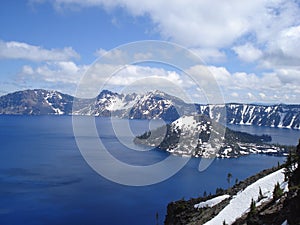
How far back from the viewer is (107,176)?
13488 cm

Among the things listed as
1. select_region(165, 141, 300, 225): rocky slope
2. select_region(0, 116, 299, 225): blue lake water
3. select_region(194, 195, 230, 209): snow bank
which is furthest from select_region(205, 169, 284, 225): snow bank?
select_region(0, 116, 299, 225): blue lake water

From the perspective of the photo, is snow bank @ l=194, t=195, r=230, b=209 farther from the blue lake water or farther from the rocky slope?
the blue lake water

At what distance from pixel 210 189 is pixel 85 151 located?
91.1m

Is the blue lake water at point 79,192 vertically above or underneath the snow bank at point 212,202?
underneath

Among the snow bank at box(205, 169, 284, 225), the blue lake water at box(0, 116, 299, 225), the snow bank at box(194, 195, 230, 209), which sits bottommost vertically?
the blue lake water at box(0, 116, 299, 225)

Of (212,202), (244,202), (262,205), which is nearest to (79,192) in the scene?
(212,202)

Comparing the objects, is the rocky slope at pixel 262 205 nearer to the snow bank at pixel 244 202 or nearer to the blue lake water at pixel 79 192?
the snow bank at pixel 244 202

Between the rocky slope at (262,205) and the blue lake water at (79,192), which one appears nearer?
the rocky slope at (262,205)

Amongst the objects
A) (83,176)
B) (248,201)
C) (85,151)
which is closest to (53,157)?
(85,151)

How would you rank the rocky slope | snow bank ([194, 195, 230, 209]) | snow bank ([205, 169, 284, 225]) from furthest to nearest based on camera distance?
snow bank ([194, 195, 230, 209])
snow bank ([205, 169, 284, 225])
the rocky slope

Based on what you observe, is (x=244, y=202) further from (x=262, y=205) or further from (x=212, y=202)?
(x=212, y=202)

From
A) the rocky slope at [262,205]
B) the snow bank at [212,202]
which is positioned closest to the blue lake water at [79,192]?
the snow bank at [212,202]

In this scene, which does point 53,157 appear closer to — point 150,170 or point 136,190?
point 150,170

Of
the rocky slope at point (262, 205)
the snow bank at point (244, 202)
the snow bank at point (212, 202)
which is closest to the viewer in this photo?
the rocky slope at point (262, 205)
